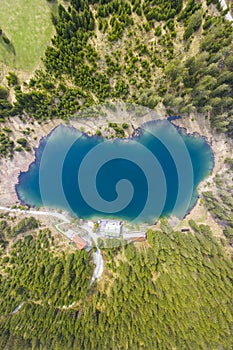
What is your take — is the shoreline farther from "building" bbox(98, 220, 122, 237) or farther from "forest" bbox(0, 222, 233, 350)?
"building" bbox(98, 220, 122, 237)

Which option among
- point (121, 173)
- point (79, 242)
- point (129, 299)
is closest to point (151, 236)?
point (129, 299)

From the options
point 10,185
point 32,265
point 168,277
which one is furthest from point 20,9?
point 168,277

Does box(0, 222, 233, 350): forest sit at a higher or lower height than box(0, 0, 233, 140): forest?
lower

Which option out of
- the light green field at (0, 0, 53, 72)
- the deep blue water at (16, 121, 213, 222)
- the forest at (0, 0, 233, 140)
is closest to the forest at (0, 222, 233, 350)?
the deep blue water at (16, 121, 213, 222)

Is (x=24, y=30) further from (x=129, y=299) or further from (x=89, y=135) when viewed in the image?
(x=129, y=299)

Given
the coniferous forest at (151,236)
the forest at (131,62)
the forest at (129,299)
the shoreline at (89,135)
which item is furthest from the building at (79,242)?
the forest at (131,62)

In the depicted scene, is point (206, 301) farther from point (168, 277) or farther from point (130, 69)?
point (130, 69)

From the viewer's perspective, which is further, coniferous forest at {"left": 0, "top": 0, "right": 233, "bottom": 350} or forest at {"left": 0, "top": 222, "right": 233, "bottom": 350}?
forest at {"left": 0, "top": 222, "right": 233, "bottom": 350}

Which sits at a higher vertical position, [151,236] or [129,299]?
[151,236]
